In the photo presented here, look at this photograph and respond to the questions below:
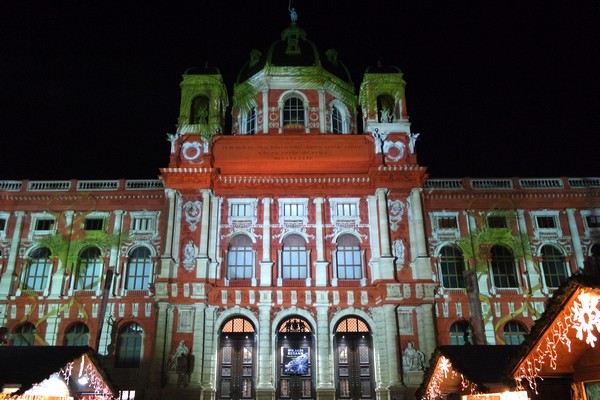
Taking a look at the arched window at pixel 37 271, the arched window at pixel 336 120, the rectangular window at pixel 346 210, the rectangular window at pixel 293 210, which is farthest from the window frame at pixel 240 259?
the arched window at pixel 37 271

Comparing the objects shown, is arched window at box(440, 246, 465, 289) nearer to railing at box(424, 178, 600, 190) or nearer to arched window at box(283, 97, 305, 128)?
railing at box(424, 178, 600, 190)

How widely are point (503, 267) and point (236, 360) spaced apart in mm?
16456

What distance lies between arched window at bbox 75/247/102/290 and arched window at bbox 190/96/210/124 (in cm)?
1002

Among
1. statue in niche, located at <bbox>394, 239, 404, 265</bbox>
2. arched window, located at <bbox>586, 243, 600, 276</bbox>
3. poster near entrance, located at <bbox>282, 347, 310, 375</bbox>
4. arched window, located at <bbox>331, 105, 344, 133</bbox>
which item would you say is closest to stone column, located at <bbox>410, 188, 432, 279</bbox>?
statue in niche, located at <bbox>394, 239, 404, 265</bbox>

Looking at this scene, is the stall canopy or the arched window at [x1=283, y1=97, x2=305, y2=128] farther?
the arched window at [x1=283, y1=97, x2=305, y2=128]

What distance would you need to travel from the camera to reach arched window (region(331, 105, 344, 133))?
1400 inches

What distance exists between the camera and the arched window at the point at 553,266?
31.0 meters

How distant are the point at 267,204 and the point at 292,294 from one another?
547 cm

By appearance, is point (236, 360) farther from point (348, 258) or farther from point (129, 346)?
point (348, 258)

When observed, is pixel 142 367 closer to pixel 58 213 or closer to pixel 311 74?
pixel 58 213

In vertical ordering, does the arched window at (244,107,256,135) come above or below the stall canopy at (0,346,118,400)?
above

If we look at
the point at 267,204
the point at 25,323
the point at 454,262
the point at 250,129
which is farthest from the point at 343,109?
the point at 25,323

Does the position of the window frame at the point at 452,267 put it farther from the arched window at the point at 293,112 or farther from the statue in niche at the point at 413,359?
the arched window at the point at 293,112

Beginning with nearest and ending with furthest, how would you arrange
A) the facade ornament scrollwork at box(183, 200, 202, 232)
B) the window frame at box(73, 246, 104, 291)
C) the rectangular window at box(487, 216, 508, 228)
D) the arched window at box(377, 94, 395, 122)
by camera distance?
the facade ornament scrollwork at box(183, 200, 202, 232) → the window frame at box(73, 246, 104, 291) → the rectangular window at box(487, 216, 508, 228) → the arched window at box(377, 94, 395, 122)
